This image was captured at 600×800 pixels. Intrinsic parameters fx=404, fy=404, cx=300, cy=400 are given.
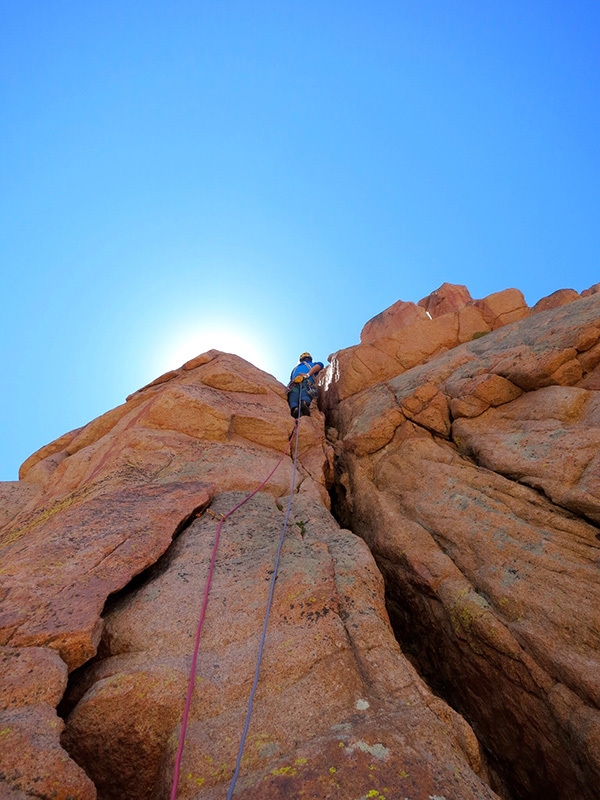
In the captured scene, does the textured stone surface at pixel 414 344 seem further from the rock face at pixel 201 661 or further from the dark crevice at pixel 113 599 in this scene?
the dark crevice at pixel 113 599

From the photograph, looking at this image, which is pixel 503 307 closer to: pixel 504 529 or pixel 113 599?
pixel 504 529

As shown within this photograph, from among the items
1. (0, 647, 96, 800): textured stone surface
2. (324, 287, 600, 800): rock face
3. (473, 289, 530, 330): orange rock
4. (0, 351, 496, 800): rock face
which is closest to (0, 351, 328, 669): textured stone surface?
(0, 351, 496, 800): rock face

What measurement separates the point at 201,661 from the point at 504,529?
21.3 feet

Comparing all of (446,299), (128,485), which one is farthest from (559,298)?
(128,485)

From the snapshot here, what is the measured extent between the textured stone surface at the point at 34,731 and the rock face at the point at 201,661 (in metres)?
0.02

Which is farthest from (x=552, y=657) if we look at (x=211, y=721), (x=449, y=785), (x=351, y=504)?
(x=351, y=504)

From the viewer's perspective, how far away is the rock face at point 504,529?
6531 millimetres

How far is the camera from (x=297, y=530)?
8984 mm

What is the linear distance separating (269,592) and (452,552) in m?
4.44

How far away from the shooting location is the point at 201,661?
547 cm

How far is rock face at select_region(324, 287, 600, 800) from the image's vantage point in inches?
257

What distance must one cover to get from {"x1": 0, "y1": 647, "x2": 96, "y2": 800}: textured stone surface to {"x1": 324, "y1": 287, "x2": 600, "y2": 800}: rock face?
6.56 meters

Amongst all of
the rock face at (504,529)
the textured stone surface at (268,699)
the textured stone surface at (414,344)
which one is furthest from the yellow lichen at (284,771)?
the textured stone surface at (414,344)

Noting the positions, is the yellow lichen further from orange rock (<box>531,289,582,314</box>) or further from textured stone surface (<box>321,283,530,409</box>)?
orange rock (<box>531,289,582,314</box>)
